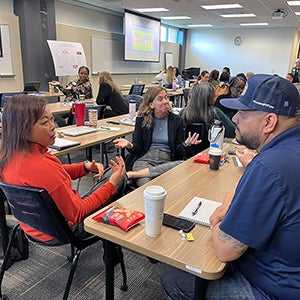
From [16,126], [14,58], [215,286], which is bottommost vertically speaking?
[215,286]

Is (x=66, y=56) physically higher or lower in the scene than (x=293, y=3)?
lower

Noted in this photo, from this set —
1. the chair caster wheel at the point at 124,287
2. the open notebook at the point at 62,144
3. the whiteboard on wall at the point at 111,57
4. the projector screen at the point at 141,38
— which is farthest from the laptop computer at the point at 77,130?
the projector screen at the point at 141,38

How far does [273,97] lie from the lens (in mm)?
999

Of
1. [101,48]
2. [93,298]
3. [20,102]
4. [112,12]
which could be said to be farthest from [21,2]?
[93,298]

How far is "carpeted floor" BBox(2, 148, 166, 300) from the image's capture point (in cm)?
172

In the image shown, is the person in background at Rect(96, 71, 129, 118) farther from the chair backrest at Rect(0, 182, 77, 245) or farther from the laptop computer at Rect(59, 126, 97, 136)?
the chair backrest at Rect(0, 182, 77, 245)

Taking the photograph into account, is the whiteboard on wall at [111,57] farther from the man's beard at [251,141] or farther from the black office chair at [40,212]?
the man's beard at [251,141]

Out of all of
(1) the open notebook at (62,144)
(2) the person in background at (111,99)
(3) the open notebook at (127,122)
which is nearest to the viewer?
(1) the open notebook at (62,144)

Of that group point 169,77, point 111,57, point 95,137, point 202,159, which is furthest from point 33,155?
point 111,57

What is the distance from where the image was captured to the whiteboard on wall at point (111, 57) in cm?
821

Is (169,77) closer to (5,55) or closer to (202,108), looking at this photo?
(5,55)

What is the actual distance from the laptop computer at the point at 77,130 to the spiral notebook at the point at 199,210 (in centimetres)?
150

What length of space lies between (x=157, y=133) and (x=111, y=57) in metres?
6.86

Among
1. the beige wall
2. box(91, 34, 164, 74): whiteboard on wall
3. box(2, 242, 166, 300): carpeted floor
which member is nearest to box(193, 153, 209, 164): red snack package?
box(2, 242, 166, 300): carpeted floor
